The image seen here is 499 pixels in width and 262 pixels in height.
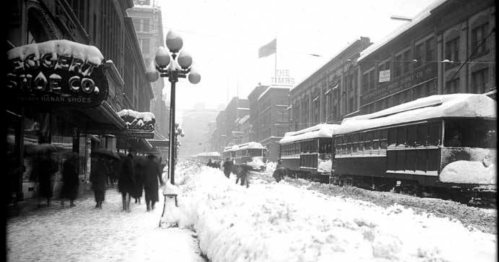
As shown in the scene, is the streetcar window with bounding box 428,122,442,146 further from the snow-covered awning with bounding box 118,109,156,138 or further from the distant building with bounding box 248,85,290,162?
the distant building with bounding box 248,85,290,162

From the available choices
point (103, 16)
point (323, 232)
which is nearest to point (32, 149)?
point (323, 232)

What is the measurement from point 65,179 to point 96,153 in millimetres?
2440

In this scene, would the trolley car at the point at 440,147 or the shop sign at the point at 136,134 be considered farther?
the shop sign at the point at 136,134

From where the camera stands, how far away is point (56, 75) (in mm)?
8789

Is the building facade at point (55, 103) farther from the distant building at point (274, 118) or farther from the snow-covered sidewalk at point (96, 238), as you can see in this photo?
the distant building at point (274, 118)

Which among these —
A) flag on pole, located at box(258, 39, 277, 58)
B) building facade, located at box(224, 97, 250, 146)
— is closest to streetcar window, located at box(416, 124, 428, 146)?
flag on pole, located at box(258, 39, 277, 58)

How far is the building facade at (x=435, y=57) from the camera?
2316 cm

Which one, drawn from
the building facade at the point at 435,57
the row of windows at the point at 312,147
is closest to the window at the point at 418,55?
the building facade at the point at 435,57

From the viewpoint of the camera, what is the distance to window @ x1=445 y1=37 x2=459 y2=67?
85.5 ft

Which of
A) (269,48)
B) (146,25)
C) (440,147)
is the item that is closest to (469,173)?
(440,147)

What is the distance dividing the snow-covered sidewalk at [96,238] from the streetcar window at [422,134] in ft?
32.1

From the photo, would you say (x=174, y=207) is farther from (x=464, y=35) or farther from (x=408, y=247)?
(x=464, y=35)

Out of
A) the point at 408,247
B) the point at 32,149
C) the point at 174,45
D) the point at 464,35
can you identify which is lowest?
the point at 408,247

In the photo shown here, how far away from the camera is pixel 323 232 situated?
4598 millimetres
